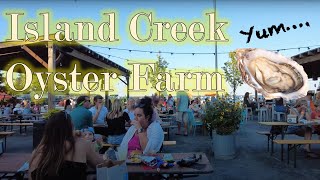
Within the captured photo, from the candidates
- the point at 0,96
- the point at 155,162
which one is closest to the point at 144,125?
the point at 155,162

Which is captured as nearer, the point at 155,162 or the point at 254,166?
the point at 155,162

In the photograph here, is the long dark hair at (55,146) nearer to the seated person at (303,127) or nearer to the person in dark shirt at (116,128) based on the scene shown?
the person in dark shirt at (116,128)

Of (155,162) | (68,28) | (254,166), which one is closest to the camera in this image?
(155,162)

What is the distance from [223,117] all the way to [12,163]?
4594 millimetres

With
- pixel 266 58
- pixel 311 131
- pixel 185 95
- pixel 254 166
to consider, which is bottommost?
pixel 254 166

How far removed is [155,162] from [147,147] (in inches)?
23.9

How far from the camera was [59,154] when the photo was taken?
2637 mm

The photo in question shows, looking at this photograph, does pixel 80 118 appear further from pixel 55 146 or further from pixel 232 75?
pixel 232 75

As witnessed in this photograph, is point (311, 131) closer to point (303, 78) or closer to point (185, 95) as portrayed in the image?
point (303, 78)

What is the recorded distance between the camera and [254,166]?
6453 mm

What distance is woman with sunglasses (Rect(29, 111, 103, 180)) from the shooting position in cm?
262

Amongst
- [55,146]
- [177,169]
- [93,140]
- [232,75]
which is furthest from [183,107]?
[232,75]

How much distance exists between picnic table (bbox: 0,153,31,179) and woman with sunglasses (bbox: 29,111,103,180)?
0.59 metres

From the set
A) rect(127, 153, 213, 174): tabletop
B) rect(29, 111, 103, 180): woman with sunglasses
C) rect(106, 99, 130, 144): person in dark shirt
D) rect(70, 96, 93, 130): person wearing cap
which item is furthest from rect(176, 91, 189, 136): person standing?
rect(29, 111, 103, 180): woman with sunglasses
